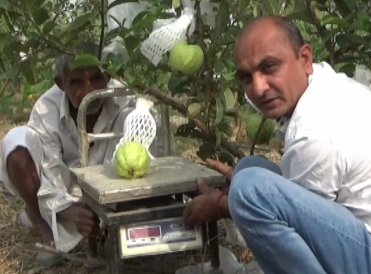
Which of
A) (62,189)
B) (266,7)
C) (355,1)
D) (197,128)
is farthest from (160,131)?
(355,1)

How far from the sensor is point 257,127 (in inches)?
99.3

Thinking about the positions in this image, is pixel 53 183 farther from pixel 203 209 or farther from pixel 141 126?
pixel 203 209

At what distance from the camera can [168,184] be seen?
7.21 feet

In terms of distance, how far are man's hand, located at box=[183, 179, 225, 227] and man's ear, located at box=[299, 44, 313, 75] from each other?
18.5 inches

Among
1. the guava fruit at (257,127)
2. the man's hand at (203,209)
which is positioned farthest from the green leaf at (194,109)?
the man's hand at (203,209)

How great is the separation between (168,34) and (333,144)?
2.62ft

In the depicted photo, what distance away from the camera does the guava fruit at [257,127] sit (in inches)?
99.5

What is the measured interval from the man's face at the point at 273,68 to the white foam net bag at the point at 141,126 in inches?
23.7

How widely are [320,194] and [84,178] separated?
2.72 feet

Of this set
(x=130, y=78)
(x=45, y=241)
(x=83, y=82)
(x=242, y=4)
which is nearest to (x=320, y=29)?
(x=242, y=4)

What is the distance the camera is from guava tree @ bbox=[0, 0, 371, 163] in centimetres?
224

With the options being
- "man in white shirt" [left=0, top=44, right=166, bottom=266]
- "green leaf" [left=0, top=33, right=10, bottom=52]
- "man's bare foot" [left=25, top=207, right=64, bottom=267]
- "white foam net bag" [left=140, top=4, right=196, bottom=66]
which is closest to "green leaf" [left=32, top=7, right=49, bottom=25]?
"green leaf" [left=0, top=33, right=10, bottom=52]

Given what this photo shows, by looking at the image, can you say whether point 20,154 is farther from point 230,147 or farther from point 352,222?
point 352,222

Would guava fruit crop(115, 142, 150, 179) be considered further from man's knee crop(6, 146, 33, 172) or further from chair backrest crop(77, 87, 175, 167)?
→ man's knee crop(6, 146, 33, 172)
